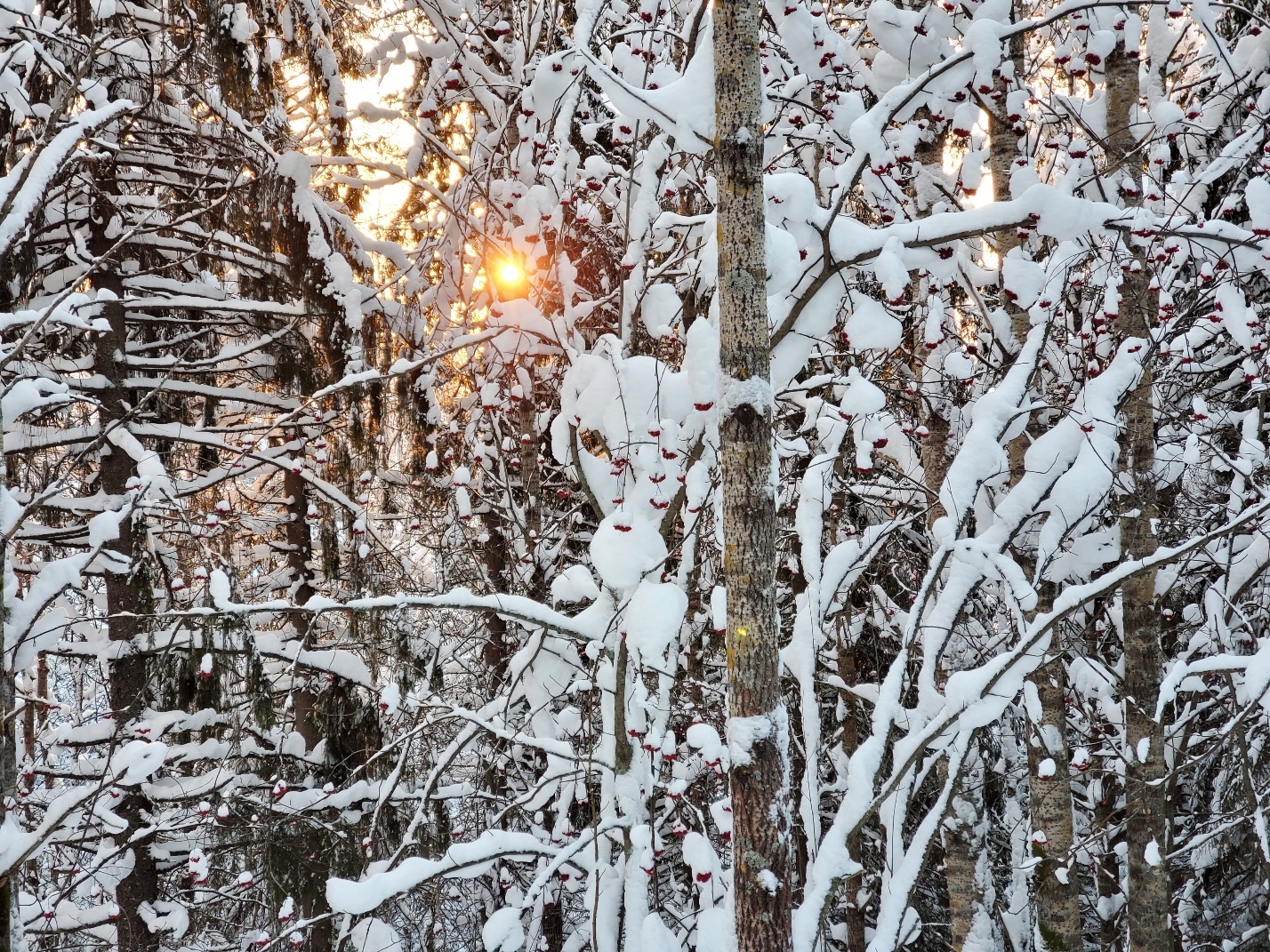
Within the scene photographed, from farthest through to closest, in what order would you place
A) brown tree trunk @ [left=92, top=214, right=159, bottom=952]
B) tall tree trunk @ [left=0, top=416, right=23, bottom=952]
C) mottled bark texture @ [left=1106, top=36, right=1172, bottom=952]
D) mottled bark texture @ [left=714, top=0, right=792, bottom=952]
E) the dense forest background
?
1. brown tree trunk @ [left=92, top=214, right=159, bottom=952]
2. mottled bark texture @ [left=1106, top=36, right=1172, bottom=952]
3. tall tree trunk @ [left=0, top=416, right=23, bottom=952]
4. the dense forest background
5. mottled bark texture @ [left=714, top=0, right=792, bottom=952]

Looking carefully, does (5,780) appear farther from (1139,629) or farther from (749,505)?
(1139,629)

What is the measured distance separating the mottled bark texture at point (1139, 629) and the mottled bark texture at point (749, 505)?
2966 millimetres

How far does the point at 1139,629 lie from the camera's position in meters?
5.71

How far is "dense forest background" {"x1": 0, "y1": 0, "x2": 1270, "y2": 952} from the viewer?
4.05 m

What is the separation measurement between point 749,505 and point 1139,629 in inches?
141

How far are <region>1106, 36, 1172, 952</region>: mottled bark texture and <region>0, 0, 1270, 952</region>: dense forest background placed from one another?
0.03 metres

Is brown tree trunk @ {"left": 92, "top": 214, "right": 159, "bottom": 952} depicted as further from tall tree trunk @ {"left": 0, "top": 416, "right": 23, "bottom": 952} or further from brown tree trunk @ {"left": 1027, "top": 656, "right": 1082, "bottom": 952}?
brown tree trunk @ {"left": 1027, "top": 656, "right": 1082, "bottom": 952}

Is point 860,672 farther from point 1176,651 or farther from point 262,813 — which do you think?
point 262,813

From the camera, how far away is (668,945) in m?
4.17

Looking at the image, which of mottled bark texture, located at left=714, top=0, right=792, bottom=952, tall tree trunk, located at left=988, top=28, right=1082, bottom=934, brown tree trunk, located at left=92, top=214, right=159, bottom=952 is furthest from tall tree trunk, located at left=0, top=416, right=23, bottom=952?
tall tree trunk, located at left=988, top=28, right=1082, bottom=934

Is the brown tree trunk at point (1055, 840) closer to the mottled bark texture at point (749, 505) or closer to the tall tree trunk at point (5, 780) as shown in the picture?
the mottled bark texture at point (749, 505)

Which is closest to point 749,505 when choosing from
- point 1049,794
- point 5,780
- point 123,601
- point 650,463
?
point 650,463

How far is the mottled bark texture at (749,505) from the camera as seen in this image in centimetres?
349

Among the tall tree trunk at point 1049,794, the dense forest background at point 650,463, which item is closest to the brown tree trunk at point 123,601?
the dense forest background at point 650,463
